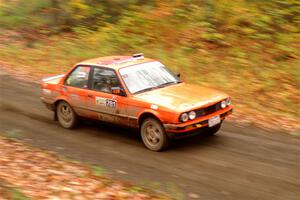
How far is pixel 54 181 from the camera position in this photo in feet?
22.2

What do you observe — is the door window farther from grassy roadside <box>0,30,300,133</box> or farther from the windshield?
grassy roadside <box>0,30,300,133</box>

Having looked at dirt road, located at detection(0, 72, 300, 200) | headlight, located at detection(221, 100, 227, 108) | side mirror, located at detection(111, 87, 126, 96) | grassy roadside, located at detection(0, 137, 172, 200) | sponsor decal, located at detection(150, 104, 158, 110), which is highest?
side mirror, located at detection(111, 87, 126, 96)

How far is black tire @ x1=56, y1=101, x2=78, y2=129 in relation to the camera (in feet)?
31.6

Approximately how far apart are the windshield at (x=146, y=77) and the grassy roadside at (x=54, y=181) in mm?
1832

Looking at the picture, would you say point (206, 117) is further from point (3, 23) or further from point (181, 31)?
point (3, 23)

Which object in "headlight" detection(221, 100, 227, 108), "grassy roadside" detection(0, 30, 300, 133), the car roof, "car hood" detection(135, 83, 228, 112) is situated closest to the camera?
"car hood" detection(135, 83, 228, 112)

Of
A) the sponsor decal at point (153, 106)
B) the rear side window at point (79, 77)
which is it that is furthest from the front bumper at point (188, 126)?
the rear side window at point (79, 77)

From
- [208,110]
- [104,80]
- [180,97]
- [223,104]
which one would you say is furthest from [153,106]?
[104,80]

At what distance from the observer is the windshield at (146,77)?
8500 mm

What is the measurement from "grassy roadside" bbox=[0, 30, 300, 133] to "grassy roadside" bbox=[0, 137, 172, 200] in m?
4.15

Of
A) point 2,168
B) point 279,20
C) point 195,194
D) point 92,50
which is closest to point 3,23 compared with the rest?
point 92,50

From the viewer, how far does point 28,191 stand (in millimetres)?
6199

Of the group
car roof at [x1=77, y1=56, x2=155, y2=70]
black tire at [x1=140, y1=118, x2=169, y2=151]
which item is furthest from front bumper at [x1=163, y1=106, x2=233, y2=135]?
car roof at [x1=77, y1=56, x2=155, y2=70]

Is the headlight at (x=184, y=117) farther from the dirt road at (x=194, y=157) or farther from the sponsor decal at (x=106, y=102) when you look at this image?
the sponsor decal at (x=106, y=102)
